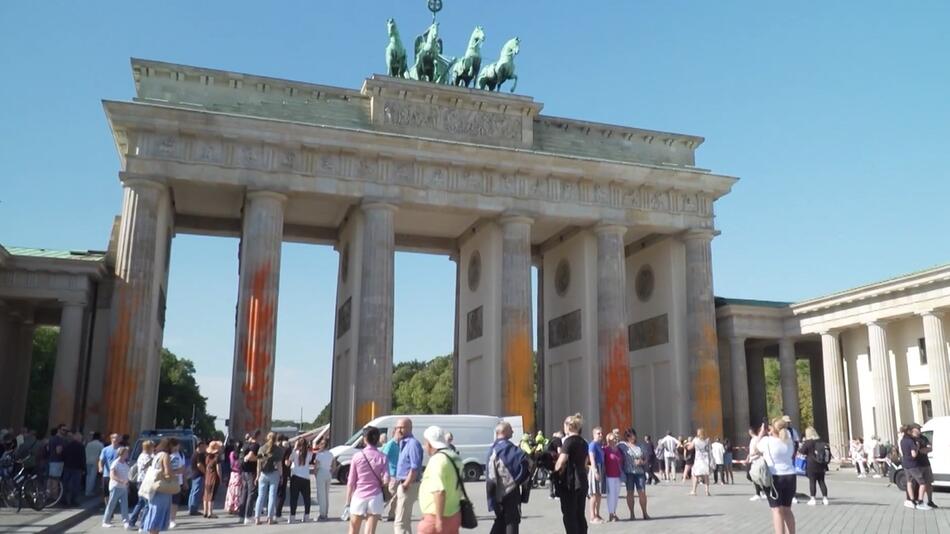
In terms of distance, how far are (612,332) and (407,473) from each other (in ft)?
83.6

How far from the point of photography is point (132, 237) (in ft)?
98.2

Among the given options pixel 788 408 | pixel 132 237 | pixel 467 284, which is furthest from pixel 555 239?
pixel 132 237

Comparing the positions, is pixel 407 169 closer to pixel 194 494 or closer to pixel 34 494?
pixel 194 494

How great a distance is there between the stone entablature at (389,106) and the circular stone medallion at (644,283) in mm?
6029

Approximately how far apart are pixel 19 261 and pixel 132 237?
4.18 meters

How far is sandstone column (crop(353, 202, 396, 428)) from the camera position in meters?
31.3

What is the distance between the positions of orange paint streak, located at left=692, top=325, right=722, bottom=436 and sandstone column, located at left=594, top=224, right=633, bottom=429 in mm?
3233

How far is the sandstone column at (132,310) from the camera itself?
2851 centimetres

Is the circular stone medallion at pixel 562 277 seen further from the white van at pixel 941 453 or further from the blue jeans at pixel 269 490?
the blue jeans at pixel 269 490

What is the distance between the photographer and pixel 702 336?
3669 cm

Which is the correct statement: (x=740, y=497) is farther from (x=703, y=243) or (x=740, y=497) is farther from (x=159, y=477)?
(x=703, y=243)

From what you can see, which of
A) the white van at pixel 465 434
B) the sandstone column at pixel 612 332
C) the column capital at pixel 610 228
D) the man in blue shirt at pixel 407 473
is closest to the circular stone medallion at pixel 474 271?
the sandstone column at pixel 612 332

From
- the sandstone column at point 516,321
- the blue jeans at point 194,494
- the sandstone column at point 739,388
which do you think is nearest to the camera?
the blue jeans at point 194,494

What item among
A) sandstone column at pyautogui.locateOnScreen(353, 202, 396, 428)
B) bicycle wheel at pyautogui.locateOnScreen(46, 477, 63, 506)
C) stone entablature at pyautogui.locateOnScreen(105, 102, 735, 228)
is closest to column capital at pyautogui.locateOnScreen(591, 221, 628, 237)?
stone entablature at pyautogui.locateOnScreen(105, 102, 735, 228)
